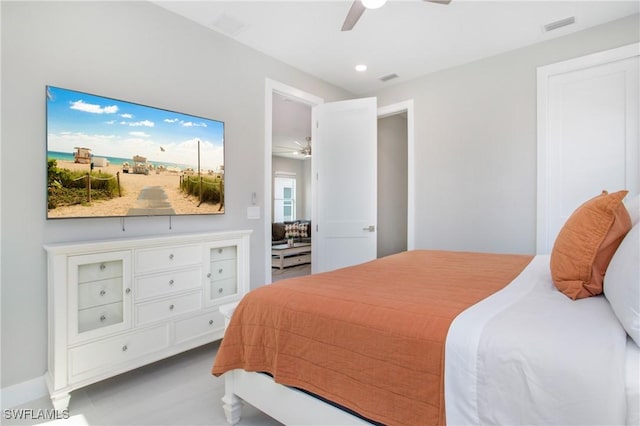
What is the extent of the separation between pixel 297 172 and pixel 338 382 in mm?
8884

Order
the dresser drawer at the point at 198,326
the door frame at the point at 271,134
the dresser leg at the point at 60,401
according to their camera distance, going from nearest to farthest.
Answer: the dresser leg at the point at 60,401 < the dresser drawer at the point at 198,326 < the door frame at the point at 271,134

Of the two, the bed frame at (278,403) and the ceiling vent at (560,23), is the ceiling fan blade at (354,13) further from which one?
the bed frame at (278,403)

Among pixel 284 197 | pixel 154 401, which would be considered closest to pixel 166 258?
pixel 154 401

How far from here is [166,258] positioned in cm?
228

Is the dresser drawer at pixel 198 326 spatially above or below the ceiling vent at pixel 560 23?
below

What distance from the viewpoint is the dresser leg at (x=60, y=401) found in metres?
1.82

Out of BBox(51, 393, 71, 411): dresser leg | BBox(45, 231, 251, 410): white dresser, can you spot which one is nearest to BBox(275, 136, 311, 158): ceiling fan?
BBox(45, 231, 251, 410): white dresser

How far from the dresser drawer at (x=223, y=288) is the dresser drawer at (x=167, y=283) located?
159mm

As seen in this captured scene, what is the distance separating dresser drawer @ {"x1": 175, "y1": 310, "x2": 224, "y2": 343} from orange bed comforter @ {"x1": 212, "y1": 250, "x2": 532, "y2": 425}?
0.96 meters

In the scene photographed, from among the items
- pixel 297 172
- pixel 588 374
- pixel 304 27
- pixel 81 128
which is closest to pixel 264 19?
pixel 304 27

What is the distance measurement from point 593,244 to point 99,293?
2516 millimetres

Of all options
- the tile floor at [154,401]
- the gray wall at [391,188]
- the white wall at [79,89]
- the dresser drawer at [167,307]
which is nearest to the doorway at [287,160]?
the white wall at [79,89]

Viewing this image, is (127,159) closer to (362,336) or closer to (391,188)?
(362,336)

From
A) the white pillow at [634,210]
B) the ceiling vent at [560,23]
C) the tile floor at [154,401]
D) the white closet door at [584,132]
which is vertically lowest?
the tile floor at [154,401]
